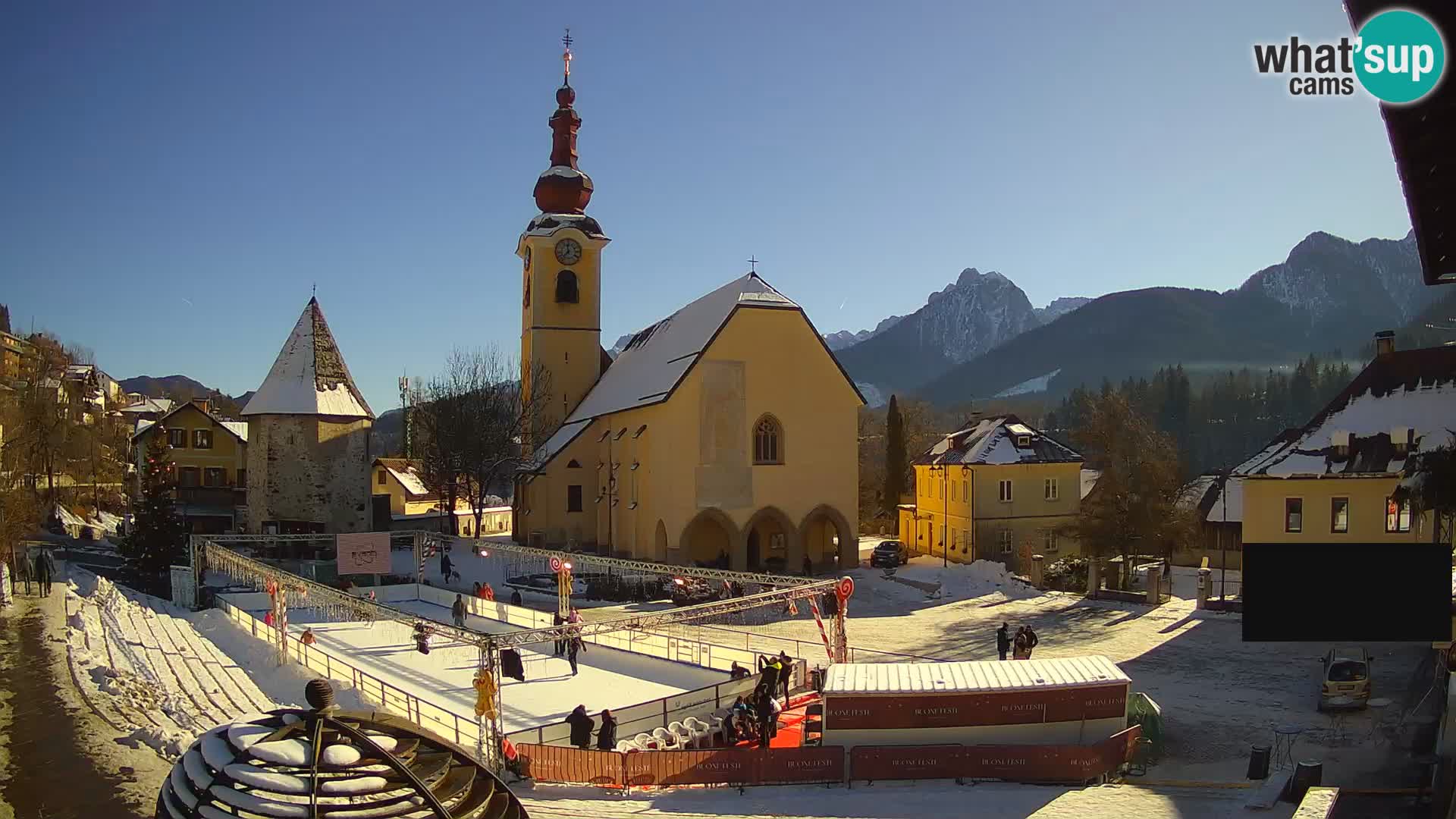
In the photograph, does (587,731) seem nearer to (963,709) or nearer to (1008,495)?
(963,709)

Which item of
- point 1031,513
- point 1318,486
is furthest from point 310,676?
point 1031,513

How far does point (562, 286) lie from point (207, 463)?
23.8 m

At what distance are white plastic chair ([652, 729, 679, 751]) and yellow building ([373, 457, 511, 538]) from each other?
4570cm

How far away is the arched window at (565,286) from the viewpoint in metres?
54.0

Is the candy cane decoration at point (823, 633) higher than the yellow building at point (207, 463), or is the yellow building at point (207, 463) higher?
the yellow building at point (207, 463)

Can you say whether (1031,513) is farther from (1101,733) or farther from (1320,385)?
(1320,385)

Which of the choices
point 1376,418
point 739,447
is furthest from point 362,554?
point 1376,418

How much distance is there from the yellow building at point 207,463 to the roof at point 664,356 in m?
18.7

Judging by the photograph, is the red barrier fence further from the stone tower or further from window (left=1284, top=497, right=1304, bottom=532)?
the stone tower

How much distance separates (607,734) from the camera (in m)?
15.8

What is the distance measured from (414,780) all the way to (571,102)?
56.7 meters

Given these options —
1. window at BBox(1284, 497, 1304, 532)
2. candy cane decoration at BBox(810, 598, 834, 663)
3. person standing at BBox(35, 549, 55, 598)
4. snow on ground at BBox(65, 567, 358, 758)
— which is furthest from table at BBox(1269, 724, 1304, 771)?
person standing at BBox(35, 549, 55, 598)

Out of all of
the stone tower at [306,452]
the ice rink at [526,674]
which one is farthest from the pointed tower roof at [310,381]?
the ice rink at [526,674]

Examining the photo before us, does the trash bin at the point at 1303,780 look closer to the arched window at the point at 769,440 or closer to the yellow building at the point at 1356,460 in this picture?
the yellow building at the point at 1356,460
